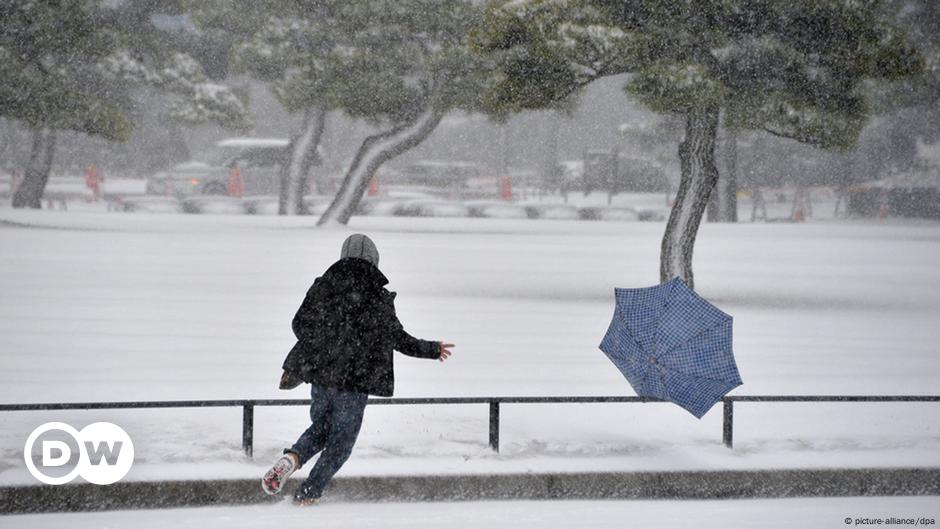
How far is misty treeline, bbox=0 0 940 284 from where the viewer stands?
14.7 metres

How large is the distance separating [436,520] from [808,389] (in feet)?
16.6

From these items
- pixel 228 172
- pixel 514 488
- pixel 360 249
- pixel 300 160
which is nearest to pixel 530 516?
pixel 514 488

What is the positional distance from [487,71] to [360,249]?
1884 cm

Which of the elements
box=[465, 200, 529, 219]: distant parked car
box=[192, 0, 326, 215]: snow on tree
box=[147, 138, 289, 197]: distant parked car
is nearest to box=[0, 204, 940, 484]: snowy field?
box=[192, 0, 326, 215]: snow on tree

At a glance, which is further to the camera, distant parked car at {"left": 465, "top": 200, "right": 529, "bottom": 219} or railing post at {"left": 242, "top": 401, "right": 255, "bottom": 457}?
distant parked car at {"left": 465, "top": 200, "right": 529, "bottom": 219}

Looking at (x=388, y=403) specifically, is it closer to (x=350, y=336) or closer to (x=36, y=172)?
(x=350, y=336)

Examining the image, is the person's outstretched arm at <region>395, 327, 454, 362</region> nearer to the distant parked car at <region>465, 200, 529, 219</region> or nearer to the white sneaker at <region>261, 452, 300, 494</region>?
the white sneaker at <region>261, 452, 300, 494</region>

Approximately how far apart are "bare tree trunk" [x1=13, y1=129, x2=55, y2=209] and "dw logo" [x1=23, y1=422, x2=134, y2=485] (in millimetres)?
26066

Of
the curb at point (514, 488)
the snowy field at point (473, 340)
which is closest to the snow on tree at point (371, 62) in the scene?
the snowy field at point (473, 340)

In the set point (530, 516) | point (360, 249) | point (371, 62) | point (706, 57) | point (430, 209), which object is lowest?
point (530, 516)

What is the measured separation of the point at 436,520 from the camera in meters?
6.36

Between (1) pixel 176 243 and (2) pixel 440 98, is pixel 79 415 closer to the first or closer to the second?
(1) pixel 176 243

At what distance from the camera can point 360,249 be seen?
6.39 metres

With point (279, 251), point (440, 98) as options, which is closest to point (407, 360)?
point (279, 251)
